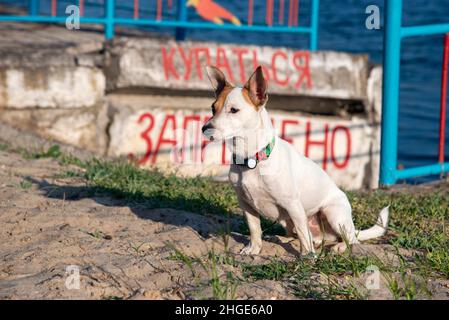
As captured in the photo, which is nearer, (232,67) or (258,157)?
(258,157)

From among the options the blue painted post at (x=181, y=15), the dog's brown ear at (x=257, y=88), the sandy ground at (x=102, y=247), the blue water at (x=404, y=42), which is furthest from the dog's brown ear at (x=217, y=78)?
the blue water at (x=404, y=42)

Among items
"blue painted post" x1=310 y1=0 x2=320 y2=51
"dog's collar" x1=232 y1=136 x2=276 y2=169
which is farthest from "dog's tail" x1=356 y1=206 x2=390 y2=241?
"blue painted post" x1=310 y1=0 x2=320 y2=51

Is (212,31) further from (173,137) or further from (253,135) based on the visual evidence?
(253,135)

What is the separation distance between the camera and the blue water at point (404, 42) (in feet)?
40.2

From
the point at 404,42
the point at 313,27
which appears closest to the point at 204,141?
the point at 313,27

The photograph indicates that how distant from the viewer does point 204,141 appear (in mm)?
8500

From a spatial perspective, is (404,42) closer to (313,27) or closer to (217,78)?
(313,27)

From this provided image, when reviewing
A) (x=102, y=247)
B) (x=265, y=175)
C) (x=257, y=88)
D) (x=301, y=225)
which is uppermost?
(x=257, y=88)

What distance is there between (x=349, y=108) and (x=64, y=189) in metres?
4.10

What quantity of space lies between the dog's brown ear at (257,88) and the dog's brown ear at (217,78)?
0.61ft

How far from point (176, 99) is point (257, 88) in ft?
15.1

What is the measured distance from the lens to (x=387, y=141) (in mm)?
6684
